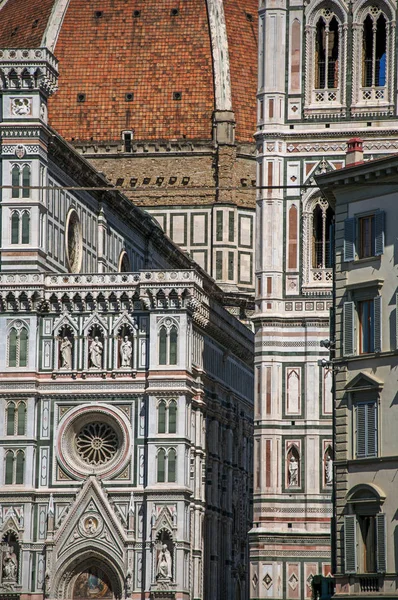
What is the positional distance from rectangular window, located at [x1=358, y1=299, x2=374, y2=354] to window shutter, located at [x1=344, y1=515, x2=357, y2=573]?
12.7 feet

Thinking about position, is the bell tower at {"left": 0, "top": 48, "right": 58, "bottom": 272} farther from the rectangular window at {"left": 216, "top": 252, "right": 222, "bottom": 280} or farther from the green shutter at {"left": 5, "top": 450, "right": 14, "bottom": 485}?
the rectangular window at {"left": 216, "top": 252, "right": 222, "bottom": 280}

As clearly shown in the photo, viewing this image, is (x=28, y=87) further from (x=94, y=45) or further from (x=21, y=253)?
(x=94, y=45)

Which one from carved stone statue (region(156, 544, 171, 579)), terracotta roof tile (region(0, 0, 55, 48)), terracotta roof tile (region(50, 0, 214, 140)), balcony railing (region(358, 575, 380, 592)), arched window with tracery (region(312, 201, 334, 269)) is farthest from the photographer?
terracotta roof tile (region(0, 0, 55, 48))

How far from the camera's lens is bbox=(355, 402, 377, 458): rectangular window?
47.1 meters

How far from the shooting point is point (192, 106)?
4021 inches

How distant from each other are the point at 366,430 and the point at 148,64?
59.1 metres

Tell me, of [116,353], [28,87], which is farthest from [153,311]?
[28,87]

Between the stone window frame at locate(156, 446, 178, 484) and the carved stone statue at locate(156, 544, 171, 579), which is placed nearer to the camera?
the carved stone statue at locate(156, 544, 171, 579)

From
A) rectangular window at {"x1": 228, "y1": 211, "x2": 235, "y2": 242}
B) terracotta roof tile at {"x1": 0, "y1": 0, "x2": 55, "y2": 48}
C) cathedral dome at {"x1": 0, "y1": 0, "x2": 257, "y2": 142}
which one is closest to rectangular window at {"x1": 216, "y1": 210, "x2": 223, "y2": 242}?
rectangular window at {"x1": 228, "y1": 211, "x2": 235, "y2": 242}

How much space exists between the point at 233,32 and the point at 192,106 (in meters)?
5.72

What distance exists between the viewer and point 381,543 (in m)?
46.2

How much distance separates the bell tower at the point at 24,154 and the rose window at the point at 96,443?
18.4 feet

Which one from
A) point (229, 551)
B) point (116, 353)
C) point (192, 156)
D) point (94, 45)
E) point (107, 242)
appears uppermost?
point (94, 45)

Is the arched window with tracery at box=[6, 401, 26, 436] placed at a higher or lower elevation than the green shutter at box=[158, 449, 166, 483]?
higher
